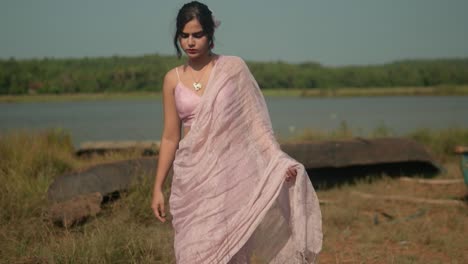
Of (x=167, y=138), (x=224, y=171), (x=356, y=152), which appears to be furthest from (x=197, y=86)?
(x=356, y=152)

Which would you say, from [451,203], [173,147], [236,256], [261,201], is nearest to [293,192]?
[261,201]

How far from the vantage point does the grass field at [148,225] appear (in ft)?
16.0

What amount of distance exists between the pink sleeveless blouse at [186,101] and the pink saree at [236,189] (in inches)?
1.6

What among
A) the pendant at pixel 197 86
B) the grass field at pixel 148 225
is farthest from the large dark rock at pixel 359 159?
the pendant at pixel 197 86

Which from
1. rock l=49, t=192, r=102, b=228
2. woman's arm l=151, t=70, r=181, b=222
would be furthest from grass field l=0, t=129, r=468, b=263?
woman's arm l=151, t=70, r=181, b=222

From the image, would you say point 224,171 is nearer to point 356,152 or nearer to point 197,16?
point 197,16

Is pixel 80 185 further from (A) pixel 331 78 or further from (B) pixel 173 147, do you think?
(A) pixel 331 78

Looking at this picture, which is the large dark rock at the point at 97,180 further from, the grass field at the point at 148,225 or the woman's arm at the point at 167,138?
the woman's arm at the point at 167,138

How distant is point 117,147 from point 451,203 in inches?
194

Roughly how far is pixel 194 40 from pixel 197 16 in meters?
0.12

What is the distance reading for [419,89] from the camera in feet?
202

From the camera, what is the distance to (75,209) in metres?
6.34

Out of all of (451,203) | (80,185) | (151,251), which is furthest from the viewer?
(451,203)

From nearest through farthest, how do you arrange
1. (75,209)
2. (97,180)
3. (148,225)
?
(75,209) → (148,225) → (97,180)
